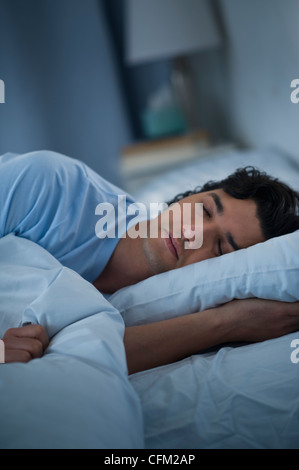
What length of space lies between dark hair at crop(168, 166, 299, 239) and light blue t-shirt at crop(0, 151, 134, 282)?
0.30 m

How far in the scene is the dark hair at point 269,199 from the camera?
1.16m

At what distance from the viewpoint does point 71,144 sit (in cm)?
335

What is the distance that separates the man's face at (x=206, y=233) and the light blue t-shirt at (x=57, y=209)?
132mm

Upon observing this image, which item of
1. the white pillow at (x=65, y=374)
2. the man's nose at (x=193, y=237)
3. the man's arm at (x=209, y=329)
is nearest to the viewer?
the white pillow at (x=65, y=374)

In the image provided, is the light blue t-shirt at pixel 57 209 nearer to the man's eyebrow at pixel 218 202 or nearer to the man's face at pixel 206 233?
the man's face at pixel 206 233

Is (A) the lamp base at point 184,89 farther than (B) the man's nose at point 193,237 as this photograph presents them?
Yes

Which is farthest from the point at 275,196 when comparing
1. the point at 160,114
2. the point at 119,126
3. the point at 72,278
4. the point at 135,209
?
the point at 119,126

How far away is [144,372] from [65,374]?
0.26 meters

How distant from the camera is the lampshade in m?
2.43

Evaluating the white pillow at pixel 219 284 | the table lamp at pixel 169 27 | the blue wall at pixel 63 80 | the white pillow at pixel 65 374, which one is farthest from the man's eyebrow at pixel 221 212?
the blue wall at pixel 63 80

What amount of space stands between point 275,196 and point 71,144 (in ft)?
7.69

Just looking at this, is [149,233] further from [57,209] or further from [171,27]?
[171,27]

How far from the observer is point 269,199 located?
1210mm

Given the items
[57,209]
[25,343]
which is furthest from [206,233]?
[25,343]
